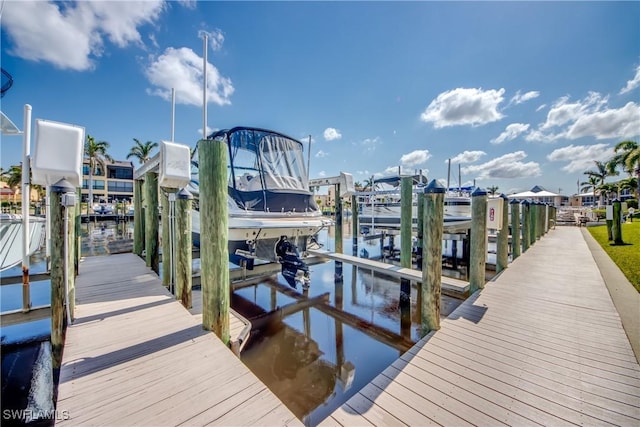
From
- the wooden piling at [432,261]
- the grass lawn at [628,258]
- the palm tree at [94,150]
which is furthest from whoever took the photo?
the palm tree at [94,150]

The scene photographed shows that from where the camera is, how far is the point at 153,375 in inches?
88.2

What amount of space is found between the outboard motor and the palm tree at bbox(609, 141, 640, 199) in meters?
29.1

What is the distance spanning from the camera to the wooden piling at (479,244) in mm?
4707

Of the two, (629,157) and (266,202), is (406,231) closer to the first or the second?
(266,202)

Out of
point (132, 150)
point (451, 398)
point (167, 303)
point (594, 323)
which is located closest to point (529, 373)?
point (451, 398)

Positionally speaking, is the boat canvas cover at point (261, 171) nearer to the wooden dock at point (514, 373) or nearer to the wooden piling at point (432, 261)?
the wooden piling at point (432, 261)

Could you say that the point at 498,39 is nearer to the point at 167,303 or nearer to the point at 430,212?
the point at 430,212

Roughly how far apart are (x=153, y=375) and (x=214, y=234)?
4.69ft

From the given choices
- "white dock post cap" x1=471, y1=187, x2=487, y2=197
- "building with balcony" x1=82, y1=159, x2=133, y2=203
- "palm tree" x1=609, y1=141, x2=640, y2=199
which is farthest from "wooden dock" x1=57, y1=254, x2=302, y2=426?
"building with balcony" x1=82, y1=159, x2=133, y2=203

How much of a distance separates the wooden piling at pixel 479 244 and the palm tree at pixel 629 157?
26437 mm

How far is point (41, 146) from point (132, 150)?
39.2 m

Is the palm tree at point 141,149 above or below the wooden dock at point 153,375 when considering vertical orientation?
above

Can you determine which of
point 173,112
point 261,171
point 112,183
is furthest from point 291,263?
point 112,183

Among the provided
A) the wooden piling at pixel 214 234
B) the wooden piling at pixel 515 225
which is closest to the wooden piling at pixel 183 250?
the wooden piling at pixel 214 234
